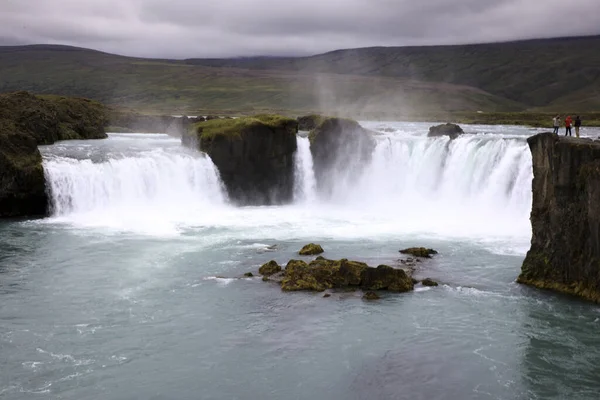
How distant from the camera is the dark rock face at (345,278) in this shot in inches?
974

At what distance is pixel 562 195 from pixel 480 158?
777 inches

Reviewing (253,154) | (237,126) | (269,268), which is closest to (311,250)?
(269,268)

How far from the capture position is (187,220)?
39656 millimetres

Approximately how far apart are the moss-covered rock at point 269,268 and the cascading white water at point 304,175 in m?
21.9

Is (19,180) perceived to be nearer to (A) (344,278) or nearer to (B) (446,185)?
(A) (344,278)

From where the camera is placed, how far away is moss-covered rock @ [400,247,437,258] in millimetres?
29484

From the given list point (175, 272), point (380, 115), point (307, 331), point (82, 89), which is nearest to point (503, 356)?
point (307, 331)

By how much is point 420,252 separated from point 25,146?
26029 millimetres

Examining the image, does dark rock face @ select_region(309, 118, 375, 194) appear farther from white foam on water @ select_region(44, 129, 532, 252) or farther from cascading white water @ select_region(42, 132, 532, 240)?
white foam on water @ select_region(44, 129, 532, 252)

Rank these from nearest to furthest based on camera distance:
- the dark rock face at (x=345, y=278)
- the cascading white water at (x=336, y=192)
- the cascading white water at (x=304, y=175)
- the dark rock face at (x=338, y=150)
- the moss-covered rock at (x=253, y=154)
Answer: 1. the dark rock face at (x=345, y=278)
2. the cascading white water at (x=336, y=192)
3. the moss-covered rock at (x=253, y=154)
4. the cascading white water at (x=304, y=175)
5. the dark rock face at (x=338, y=150)

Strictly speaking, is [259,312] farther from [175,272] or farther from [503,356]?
[503,356]

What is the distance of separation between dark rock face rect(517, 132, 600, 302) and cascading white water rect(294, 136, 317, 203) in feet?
81.0

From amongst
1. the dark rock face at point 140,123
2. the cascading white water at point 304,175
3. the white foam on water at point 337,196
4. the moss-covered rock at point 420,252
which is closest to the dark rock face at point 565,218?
the moss-covered rock at point 420,252

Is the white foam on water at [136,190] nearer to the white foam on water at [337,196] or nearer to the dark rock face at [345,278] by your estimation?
the white foam on water at [337,196]
